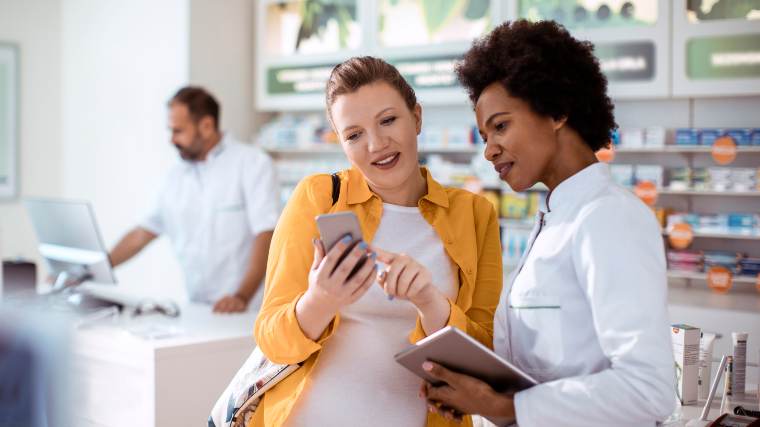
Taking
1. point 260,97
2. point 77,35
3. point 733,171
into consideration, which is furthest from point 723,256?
point 77,35

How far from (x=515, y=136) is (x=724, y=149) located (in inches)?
135

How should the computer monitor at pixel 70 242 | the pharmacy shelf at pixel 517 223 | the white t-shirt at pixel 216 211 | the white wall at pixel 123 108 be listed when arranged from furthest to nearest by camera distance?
1. the white wall at pixel 123 108
2. the pharmacy shelf at pixel 517 223
3. the white t-shirt at pixel 216 211
4. the computer monitor at pixel 70 242

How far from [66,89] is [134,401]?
181 inches

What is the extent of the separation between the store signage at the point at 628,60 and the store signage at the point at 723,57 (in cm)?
21

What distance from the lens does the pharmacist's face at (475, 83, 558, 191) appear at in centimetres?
141

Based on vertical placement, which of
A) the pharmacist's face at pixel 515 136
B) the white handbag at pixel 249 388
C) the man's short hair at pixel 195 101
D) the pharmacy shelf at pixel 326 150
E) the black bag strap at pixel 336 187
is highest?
the man's short hair at pixel 195 101

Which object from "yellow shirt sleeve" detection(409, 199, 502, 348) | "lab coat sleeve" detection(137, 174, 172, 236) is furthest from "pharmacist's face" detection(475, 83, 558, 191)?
"lab coat sleeve" detection(137, 174, 172, 236)

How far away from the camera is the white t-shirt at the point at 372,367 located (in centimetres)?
161

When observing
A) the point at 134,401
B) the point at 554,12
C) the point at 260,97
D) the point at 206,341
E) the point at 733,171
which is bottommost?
the point at 134,401

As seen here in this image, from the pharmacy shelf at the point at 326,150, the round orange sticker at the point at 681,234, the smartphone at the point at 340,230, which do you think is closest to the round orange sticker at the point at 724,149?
the round orange sticker at the point at 681,234

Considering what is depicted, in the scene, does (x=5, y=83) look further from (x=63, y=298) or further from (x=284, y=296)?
(x=284, y=296)

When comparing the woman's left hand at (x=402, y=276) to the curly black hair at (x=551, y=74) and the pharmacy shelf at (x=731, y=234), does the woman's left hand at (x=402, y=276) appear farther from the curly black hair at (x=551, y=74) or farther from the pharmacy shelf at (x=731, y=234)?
the pharmacy shelf at (x=731, y=234)

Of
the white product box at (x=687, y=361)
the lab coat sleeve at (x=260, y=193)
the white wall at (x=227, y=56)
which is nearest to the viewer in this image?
the white product box at (x=687, y=361)

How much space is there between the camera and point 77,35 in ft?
21.4
